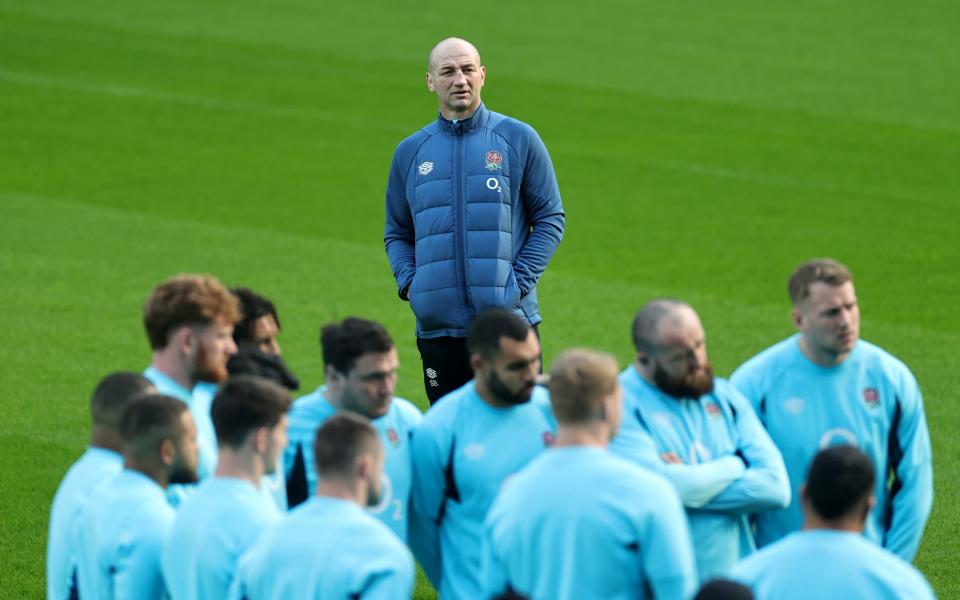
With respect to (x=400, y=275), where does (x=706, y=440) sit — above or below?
below

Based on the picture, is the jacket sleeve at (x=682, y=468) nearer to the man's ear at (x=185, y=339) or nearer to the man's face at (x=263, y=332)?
the man's ear at (x=185, y=339)

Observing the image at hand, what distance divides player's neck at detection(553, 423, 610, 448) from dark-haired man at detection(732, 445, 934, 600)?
581mm

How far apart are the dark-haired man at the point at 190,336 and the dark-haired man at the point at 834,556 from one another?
2264 millimetres

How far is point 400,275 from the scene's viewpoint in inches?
310

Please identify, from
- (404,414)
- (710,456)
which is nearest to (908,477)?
(710,456)

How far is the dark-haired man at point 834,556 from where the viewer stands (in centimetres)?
449

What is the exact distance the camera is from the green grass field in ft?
40.1

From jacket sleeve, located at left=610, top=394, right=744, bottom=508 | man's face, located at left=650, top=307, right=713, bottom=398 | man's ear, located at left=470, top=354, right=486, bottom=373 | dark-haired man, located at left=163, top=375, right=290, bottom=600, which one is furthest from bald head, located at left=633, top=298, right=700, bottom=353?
dark-haired man, located at left=163, top=375, right=290, bottom=600

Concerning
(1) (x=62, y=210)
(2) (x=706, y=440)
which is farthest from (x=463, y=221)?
(1) (x=62, y=210)

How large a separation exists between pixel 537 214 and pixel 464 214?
480 millimetres

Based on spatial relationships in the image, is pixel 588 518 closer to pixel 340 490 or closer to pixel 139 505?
pixel 340 490

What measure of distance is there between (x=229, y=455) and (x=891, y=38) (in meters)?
23.0

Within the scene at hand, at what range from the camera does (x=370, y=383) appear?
5727mm

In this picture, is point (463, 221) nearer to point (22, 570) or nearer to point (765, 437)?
point (765, 437)
